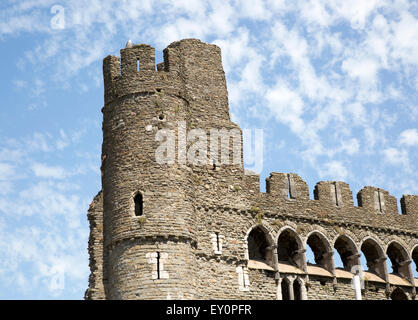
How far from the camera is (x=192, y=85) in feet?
107

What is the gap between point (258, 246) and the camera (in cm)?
3306

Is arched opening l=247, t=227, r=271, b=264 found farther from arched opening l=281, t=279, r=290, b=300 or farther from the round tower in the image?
the round tower

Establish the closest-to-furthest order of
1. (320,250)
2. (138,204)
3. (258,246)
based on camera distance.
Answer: (138,204)
(258,246)
(320,250)

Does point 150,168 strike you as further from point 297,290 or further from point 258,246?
point 297,290

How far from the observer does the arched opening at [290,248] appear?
109ft

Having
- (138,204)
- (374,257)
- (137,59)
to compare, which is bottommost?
(374,257)

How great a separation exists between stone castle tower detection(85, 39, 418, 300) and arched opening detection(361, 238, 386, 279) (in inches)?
1.8

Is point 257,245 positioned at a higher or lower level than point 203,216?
lower

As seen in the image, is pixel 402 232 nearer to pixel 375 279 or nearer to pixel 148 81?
pixel 375 279

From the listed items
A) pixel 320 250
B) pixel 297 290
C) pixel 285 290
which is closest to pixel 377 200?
pixel 320 250

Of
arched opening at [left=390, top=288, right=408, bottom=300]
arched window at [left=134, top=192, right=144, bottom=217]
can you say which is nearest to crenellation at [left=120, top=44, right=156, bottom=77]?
arched window at [left=134, top=192, right=144, bottom=217]

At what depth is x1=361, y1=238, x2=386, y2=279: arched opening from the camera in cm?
3512

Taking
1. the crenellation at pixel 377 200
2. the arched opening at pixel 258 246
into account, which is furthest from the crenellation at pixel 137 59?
the crenellation at pixel 377 200

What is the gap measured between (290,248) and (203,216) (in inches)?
190
